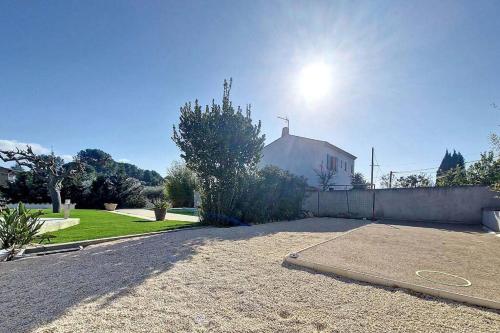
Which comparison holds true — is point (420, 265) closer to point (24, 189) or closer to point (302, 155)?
point (302, 155)

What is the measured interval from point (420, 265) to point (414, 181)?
22302mm

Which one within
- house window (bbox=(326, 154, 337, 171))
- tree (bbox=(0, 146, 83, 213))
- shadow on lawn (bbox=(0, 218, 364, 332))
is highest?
house window (bbox=(326, 154, 337, 171))

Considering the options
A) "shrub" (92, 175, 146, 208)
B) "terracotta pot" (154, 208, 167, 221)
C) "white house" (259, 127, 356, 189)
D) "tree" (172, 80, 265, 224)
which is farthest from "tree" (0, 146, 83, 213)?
"white house" (259, 127, 356, 189)

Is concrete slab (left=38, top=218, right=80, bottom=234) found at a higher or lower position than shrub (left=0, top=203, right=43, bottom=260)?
lower

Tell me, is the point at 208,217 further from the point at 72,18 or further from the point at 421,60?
the point at 421,60

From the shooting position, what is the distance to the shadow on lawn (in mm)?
2934

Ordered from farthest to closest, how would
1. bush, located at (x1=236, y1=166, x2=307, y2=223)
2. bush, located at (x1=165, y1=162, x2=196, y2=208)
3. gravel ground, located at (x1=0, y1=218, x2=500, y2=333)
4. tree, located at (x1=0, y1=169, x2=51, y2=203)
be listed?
bush, located at (x1=165, y1=162, x2=196, y2=208), tree, located at (x1=0, y1=169, x2=51, y2=203), bush, located at (x1=236, y1=166, x2=307, y2=223), gravel ground, located at (x1=0, y1=218, x2=500, y2=333)

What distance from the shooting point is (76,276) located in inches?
162

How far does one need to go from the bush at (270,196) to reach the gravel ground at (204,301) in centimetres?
658

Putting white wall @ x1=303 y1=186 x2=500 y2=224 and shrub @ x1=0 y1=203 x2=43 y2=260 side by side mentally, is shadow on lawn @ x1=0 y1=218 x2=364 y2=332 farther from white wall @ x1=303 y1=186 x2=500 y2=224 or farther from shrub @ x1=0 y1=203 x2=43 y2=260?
white wall @ x1=303 y1=186 x2=500 y2=224

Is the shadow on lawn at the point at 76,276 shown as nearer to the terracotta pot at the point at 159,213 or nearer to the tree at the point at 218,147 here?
the tree at the point at 218,147

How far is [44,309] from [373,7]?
966cm

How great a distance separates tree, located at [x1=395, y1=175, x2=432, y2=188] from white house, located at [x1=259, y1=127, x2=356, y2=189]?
6003 millimetres

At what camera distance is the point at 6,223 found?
588 cm
